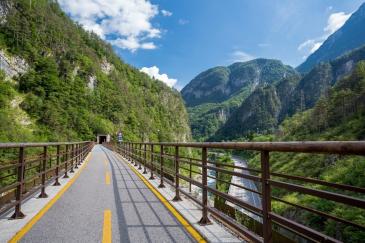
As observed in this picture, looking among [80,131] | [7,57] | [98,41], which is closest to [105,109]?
[80,131]

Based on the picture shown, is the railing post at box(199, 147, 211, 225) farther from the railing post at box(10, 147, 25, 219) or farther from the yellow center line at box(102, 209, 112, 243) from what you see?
the railing post at box(10, 147, 25, 219)

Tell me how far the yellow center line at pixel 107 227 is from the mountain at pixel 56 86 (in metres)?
63.6

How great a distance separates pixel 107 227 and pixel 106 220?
496mm

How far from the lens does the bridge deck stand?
16.5ft

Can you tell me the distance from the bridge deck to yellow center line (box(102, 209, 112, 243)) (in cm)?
2

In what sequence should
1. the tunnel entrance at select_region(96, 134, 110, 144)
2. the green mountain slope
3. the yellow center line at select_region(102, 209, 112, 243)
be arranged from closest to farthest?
the yellow center line at select_region(102, 209, 112, 243), the green mountain slope, the tunnel entrance at select_region(96, 134, 110, 144)

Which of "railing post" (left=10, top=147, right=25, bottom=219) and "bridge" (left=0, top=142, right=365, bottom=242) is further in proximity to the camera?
"railing post" (left=10, top=147, right=25, bottom=219)

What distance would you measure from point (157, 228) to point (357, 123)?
90526mm

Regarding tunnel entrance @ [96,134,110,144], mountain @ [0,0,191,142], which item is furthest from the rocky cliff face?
tunnel entrance @ [96,134,110,144]

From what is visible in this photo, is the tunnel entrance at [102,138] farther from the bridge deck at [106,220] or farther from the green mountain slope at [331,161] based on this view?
the bridge deck at [106,220]

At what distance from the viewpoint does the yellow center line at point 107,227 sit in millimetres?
4902

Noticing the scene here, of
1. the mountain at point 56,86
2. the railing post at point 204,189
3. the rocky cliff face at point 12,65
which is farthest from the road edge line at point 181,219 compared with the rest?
the rocky cliff face at point 12,65

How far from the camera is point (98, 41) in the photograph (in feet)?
597

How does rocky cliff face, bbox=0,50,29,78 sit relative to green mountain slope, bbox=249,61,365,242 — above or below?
above
